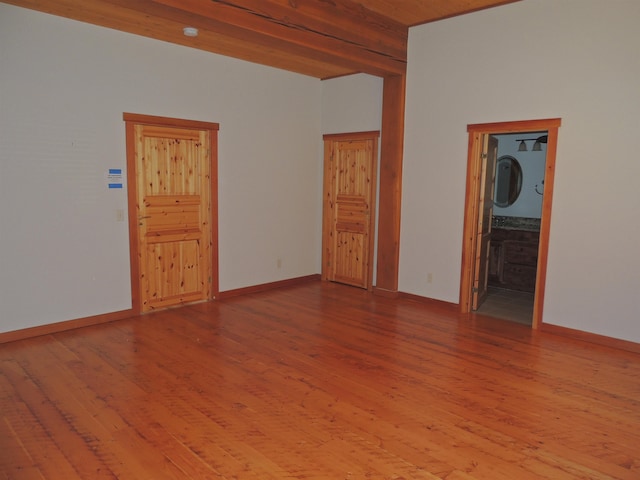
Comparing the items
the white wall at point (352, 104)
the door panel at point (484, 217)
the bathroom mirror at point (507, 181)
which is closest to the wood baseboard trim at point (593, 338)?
the door panel at point (484, 217)

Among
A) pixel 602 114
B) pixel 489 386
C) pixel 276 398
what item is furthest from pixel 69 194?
pixel 602 114

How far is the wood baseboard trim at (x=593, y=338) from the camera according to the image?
4.17 meters

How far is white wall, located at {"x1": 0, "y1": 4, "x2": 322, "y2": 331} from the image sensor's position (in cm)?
409

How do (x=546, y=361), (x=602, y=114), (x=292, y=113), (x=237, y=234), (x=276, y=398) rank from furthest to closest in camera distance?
(x=292, y=113), (x=237, y=234), (x=602, y=114), (x=546, y=361), (x=276, y=398)

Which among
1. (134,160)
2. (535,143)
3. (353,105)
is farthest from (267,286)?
Result: (535,143)

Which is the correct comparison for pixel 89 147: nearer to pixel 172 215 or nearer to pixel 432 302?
pixel 172 215

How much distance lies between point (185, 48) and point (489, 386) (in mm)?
4632

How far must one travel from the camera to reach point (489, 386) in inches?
135

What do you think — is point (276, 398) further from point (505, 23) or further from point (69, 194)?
point (505, 23)

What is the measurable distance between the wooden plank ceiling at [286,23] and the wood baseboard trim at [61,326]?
2877mm

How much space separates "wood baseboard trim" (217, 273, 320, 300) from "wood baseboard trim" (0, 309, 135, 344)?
1.24 metres

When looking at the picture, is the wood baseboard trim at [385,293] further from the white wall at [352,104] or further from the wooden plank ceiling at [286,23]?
the wooden plank ceiling at [286,23]

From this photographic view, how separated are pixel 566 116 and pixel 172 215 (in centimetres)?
427

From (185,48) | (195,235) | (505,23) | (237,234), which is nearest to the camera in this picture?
(505,23)
